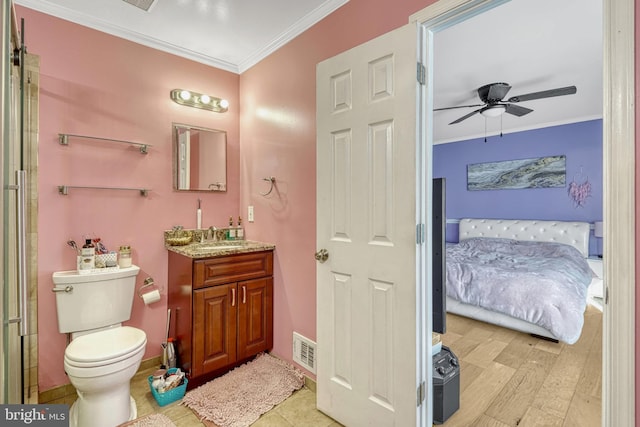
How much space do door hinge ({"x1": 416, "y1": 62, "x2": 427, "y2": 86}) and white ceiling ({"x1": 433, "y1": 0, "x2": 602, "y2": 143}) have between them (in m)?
1.06

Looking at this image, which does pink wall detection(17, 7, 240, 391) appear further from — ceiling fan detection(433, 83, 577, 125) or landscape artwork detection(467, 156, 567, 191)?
landscape artwork detection(467, 156, 567, 191)

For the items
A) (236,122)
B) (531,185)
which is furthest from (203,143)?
(531,185)

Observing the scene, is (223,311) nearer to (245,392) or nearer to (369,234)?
(245,392)

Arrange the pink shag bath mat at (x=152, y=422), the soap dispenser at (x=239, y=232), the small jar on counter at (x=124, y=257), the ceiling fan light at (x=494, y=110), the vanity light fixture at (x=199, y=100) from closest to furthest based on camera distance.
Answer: the pink shag bath mat at (x=152, y=422) < the small jar on counter at (x=124, y=257) < the vanity light fixture at (x=199, y=100) < the soap dispenser at (x=239, y=232) < the ceiling fan light at (x=494, y=110)

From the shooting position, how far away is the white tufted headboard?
407 centimetres

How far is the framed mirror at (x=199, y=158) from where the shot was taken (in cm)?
249

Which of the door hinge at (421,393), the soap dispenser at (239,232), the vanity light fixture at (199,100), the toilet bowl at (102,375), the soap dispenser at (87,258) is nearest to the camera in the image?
the door hinge at (421,393)

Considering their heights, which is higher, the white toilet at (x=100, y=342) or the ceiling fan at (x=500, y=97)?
the ceiling fan at (x=500, y=97)

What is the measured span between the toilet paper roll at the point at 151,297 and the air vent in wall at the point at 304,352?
3.53 feet

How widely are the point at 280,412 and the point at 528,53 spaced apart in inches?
132

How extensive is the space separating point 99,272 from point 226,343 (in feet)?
A: 3.17

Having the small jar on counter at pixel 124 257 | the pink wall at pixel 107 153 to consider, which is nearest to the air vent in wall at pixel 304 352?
the pink wall at pixel 107 153

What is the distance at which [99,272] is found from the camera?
1.97 meters

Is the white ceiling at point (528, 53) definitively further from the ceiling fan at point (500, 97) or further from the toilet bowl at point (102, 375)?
the toilet bowl at point (102, 375)
